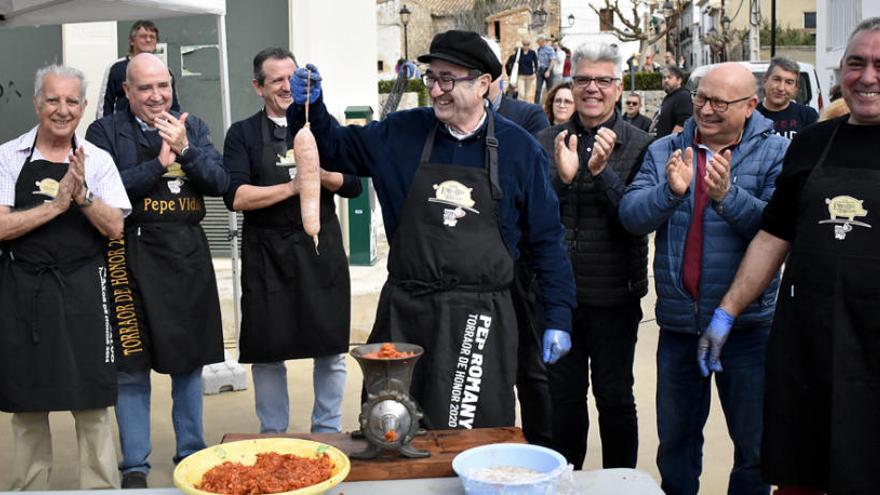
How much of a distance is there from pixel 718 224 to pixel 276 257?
2122mm

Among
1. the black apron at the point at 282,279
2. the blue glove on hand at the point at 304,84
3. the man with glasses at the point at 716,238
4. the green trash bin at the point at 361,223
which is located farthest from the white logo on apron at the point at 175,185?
the green trash bin at the point at 361,223

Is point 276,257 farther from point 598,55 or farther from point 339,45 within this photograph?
point 339,45

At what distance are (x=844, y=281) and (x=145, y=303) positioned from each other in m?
2.97

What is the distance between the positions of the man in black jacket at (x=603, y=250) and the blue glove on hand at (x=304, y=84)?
4.17 feet

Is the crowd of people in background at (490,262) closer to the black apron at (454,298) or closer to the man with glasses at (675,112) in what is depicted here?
the black apron at (454,298)

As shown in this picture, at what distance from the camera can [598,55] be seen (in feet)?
14.7

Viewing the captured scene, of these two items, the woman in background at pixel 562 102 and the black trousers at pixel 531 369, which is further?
the woman in background at pixel 562 102

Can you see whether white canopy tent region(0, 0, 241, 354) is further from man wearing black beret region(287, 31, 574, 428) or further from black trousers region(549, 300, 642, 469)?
black trousers region(549, 300, 642, 469)

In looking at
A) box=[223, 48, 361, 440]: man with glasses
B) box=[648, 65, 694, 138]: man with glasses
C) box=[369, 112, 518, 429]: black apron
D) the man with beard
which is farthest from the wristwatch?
box=[648, 65, 694, 138]: man with glasses

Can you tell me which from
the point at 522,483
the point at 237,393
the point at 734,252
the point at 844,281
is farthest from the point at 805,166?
the point at 237,393

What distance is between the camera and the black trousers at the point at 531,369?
177 inches

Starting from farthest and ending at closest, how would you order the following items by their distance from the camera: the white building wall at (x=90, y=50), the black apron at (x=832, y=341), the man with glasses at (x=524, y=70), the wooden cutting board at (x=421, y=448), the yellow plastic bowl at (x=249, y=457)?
1. the man with glasses at (x=524, y=70)
2. the white building wall at (x=90, y=50)
3. the black apron at (x=832, y=341)
4. the wooden cutting board at (x=421, y=448)
5. the yellow plastic bowl at (x=249, y=457)

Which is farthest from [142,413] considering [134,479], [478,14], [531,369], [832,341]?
[478,14]

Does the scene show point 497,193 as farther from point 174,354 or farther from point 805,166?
point 174,354
